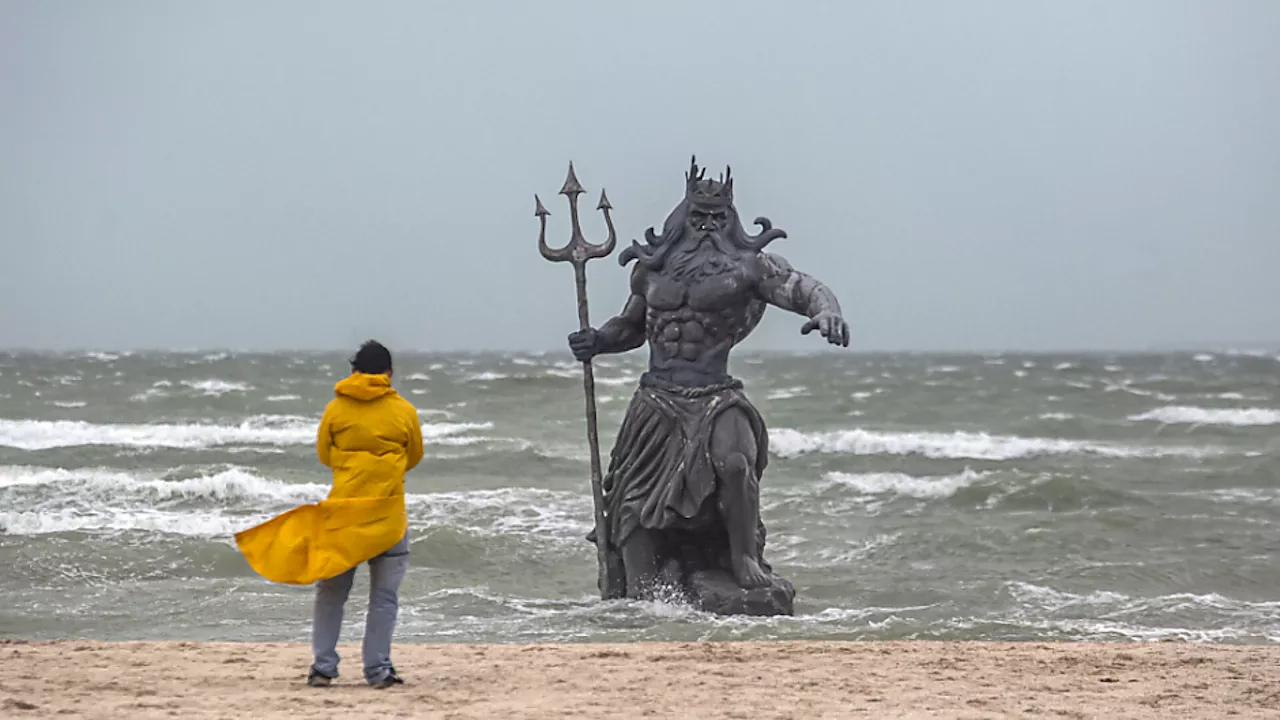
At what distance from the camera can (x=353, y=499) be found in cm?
514

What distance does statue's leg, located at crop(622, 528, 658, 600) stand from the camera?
26.3 feet

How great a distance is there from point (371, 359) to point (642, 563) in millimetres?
3165

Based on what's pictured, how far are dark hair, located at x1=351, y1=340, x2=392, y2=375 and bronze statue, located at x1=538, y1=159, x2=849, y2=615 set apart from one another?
108 inches

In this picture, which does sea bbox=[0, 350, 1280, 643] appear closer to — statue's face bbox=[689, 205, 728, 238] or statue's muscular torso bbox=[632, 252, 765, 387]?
statue's muscular torso bbox=[632, 252, 765, 387]

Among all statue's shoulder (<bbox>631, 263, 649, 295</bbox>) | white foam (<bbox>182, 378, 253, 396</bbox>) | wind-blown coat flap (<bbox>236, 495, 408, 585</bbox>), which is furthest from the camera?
white foam (<bbox>182, 378, 253, 396</bbox>)

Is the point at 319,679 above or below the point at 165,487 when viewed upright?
above

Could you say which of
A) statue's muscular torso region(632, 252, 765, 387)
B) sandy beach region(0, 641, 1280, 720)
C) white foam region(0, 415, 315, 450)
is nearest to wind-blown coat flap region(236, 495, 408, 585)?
sandy beach region(0, 641, 1280, 720)

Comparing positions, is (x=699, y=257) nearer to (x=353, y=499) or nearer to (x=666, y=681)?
(x=666, y=681)

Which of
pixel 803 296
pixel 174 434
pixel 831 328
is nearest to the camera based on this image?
pixel 831 328

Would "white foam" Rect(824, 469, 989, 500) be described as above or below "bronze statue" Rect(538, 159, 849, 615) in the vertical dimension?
below

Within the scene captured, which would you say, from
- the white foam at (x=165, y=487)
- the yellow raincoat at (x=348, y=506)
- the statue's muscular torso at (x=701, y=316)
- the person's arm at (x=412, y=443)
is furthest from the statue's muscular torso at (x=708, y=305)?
the white foam at (x=165, y=487)

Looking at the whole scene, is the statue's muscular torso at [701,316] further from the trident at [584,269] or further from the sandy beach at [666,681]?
the sandy beach at [666,681]

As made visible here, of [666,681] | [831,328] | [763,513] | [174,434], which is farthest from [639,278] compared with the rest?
[174,434]

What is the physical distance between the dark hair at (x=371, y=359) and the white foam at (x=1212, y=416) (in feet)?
88.6
